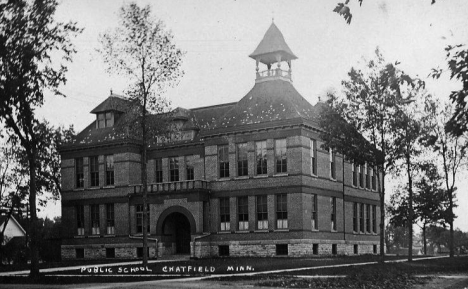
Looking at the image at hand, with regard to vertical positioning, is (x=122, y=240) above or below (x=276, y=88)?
below

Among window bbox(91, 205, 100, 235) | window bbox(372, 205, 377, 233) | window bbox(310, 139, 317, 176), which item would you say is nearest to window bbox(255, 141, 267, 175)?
window bbox(310, 139, 317, 176)

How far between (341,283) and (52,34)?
12.7 m

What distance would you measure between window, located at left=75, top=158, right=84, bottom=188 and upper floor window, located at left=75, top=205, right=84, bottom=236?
1.84 metres

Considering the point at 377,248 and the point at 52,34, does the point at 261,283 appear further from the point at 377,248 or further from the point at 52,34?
the point at 377,248

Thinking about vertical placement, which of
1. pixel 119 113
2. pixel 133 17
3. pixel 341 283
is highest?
pixel 133 17

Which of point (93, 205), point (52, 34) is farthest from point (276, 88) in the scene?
point (52, 34)

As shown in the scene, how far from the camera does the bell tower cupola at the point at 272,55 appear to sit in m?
46.4

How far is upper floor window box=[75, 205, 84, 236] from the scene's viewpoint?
52.2 m

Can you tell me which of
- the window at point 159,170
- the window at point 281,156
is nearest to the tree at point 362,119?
the window at point 281,156

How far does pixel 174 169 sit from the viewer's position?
49562 mm

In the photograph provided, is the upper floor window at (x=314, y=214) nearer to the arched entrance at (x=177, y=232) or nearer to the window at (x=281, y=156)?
the window at (x=281, y=156)

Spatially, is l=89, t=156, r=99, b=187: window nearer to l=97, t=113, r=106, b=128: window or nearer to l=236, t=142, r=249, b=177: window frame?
l=97, t=113, r=106, b=128: window

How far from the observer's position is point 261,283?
64.1 ft

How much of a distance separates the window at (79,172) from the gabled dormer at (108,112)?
11.1 ft
